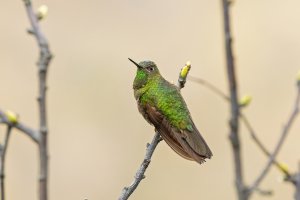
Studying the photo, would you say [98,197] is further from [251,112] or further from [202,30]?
[202,30]

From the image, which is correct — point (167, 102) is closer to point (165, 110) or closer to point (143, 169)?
point (165, 110)

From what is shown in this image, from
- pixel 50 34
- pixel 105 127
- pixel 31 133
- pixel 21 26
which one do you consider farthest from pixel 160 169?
pixel 31 133

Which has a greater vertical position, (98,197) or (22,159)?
(22,159)

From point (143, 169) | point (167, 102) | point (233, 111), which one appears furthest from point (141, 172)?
point (233, 111)

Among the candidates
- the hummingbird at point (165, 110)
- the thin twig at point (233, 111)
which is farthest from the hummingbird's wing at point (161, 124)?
the thin twig at point (233, 111)

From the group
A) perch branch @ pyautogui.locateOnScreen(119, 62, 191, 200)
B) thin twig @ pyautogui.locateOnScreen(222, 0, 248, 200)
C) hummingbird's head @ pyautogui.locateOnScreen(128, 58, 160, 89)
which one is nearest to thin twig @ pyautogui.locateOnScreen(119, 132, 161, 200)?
perch branch @ pyautogui.locateOnScreen(119, 62, 191, 200)

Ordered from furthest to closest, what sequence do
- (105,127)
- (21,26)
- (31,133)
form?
(21,26)
(105,127)
(31,133)

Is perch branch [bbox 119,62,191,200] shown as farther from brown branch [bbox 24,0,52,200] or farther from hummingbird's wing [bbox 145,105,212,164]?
brown branch [bbox 24,0,52,200]

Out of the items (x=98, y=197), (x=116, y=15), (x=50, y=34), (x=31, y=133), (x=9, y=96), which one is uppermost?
(x=116, y=15)
